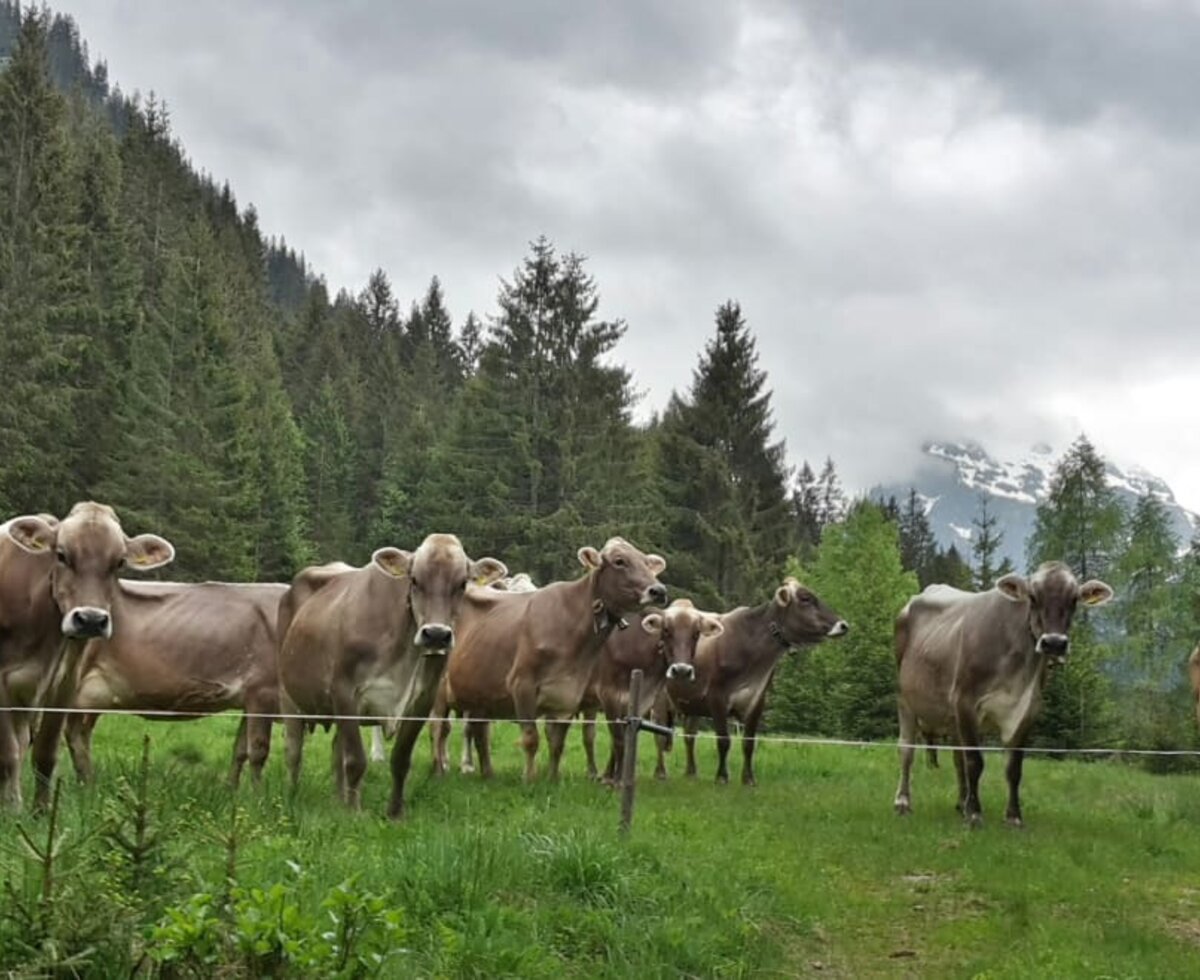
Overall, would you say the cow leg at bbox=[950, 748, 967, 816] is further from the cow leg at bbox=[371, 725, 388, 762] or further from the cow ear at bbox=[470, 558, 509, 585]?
the cow leg at bbox=[371, 725, 388, 762]

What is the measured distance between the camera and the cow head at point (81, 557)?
7.94 m

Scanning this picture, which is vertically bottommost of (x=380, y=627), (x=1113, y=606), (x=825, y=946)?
(x=825, y=946)

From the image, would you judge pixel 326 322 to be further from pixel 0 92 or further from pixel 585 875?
pixel 585 875

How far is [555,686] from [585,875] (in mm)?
6287

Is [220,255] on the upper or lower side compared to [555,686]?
upper

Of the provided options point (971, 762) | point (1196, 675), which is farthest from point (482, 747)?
point (1196, 675)

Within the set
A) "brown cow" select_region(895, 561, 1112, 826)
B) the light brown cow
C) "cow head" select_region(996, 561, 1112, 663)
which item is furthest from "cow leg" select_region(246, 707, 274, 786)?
"cow head" select_region(996, 561, 1112, 663)

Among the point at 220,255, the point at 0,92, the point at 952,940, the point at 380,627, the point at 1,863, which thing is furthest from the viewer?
the point at 220,255

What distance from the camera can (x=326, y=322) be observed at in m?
97.0

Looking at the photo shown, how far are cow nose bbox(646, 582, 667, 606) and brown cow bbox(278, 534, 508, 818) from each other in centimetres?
293

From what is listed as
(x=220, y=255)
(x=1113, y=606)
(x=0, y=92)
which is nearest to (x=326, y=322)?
(x=220, y=255)

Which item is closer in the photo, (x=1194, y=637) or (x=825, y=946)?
(x=825, y=946)

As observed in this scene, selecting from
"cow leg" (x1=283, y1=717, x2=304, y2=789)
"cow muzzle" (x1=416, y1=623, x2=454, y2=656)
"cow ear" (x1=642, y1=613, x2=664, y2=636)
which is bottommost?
"cow leg" (x1=283, y1=717, x2=304, y2=789)

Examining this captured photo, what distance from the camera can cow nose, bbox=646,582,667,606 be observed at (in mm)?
12555
